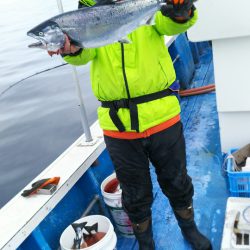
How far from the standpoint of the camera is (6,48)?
18875 mm

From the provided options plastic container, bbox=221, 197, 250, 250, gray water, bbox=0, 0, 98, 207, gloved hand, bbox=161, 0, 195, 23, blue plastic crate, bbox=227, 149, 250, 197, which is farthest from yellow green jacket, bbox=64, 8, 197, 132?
gray water, bbox=0, 0, 98, 207

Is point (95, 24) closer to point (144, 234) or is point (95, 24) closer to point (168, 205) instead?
point (144, 234)

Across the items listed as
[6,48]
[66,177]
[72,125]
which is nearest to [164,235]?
[66,177]

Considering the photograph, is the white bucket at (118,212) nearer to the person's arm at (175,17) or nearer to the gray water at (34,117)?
the person's arm at (175,17)

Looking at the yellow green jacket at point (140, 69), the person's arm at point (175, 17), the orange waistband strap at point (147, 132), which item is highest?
the person's arm at point (175, 17)

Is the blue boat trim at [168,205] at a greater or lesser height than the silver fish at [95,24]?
lesser

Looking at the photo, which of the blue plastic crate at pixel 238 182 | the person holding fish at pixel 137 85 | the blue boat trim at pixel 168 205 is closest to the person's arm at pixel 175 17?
the person holding fish at pixel 137 85

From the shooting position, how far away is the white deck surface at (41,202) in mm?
2301

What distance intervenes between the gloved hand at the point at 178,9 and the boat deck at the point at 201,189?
170 cm

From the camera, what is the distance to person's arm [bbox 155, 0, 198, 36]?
1843 millimetres

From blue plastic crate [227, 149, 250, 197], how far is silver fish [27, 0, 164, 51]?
1.38 metres

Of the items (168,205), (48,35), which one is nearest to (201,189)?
(168,205)

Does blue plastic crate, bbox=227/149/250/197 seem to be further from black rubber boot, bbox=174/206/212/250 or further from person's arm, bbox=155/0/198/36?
person's arm, bbox=155/0/198/36

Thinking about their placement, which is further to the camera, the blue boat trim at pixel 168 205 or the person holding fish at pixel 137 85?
the blue boat trim at pixel 168 205
